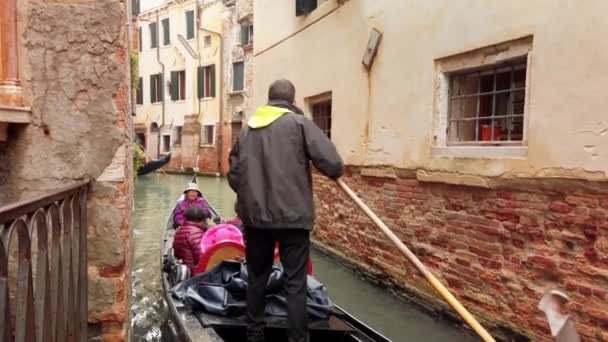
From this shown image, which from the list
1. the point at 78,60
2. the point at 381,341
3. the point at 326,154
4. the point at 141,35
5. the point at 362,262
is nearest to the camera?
the point at 78,60

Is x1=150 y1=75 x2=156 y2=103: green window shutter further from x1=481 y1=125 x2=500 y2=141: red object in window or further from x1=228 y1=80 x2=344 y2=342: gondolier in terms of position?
x1=228 y1=80 x2=344 y2=342: gondolier

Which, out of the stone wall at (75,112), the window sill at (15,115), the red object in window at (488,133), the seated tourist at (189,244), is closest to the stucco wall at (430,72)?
the red object in window at (488,133)

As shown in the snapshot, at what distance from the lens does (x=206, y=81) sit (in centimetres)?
1939

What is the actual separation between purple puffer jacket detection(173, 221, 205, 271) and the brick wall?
1850 millimetres

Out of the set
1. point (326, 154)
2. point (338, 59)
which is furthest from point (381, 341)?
point (338, 59)

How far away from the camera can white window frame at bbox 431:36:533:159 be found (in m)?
3.43

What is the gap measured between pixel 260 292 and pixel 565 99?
2.18 m

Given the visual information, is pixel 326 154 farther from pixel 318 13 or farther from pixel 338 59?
pixel 318 13

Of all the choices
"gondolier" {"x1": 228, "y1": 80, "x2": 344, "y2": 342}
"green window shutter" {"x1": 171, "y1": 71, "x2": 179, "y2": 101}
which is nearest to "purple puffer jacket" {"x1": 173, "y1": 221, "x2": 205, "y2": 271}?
"gondolier" {"x1": 228, "y1": 80, "x2": 344, "y2": 342}

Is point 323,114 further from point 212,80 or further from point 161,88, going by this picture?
point 161,88

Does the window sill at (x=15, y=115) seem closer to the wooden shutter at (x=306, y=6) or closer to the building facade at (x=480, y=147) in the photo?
the building facade at (x=480, y=147)

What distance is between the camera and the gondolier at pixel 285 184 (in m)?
2.33

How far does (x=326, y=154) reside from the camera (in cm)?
234

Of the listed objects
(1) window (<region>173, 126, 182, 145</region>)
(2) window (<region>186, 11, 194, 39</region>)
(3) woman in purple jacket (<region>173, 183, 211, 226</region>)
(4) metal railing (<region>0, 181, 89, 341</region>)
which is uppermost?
(2) window (<region>186, 11, 194, 39</region>)
